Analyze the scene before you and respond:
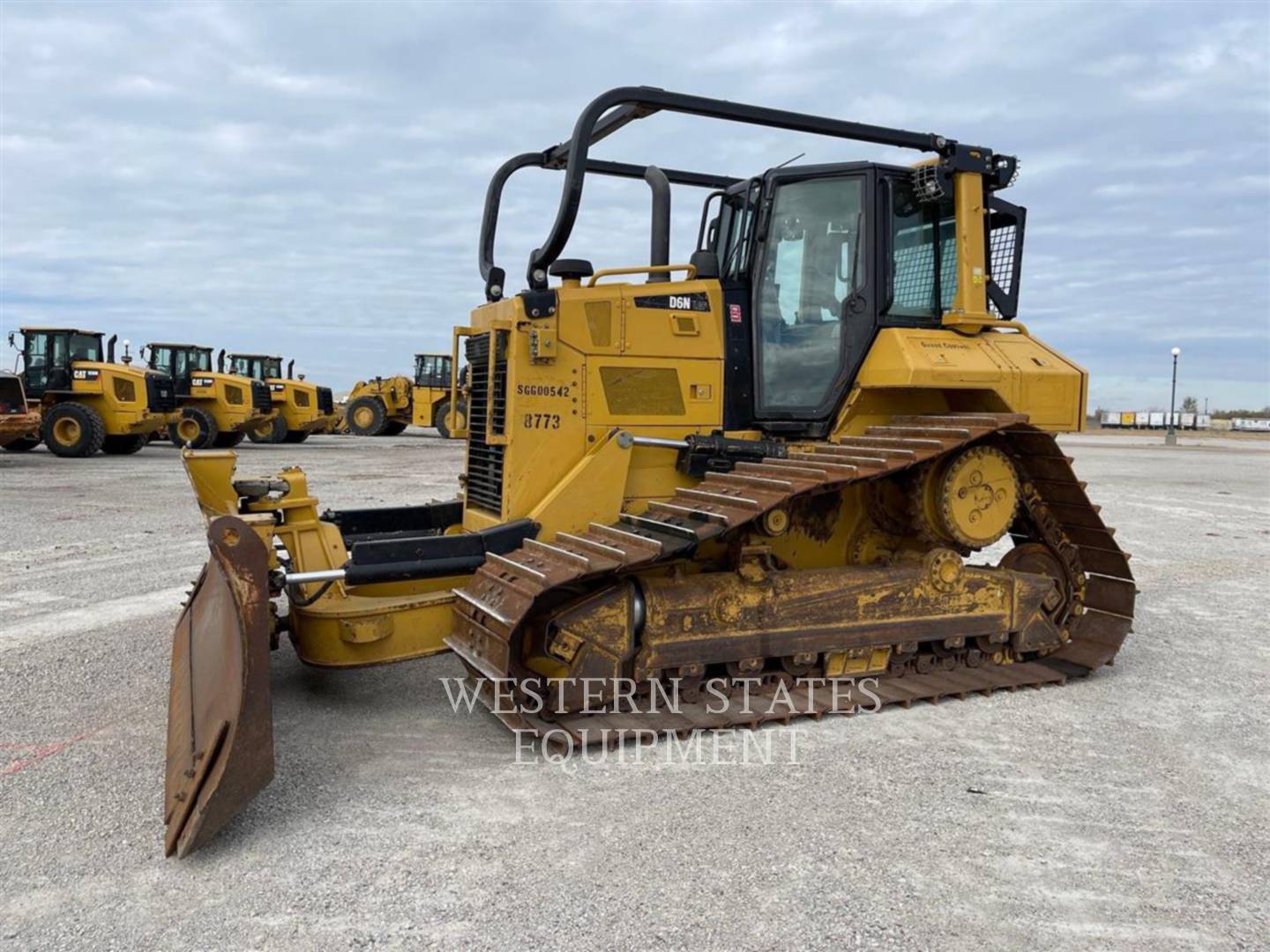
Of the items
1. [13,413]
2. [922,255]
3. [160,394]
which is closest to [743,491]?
[922,255]

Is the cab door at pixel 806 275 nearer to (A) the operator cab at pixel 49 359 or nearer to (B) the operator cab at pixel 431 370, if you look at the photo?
(A) the operator cab at pixel 49 359

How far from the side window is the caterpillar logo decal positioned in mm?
1184

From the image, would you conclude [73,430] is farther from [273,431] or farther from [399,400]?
[399,400]

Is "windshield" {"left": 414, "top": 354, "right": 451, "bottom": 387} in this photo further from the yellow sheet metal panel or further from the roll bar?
the yellow sheet metal panel

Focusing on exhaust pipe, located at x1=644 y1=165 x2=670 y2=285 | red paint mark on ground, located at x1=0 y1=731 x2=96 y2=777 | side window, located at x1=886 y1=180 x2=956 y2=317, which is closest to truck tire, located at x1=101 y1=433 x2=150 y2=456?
red paint mark on ground, located at x1=0 y1=731 x2=96 y2=777

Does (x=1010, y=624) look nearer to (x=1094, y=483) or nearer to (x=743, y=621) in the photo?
(x=743, y=621)

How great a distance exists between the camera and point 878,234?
584 centimetres

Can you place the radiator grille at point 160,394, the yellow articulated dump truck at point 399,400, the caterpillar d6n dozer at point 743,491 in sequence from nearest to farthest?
1. the caterpillar d6n dozer at point 743,491
2. the radiator grille at point 160,394
3. the yellow articulated dump truck at point 399,400

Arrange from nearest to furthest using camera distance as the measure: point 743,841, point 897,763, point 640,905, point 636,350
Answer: point 640,905 < point 743,841 < point 897,763 < point 636,350

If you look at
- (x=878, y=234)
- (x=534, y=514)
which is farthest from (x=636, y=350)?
(x=878, y=234)

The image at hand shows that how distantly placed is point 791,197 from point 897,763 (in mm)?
3375

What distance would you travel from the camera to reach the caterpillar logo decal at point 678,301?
568 centimetres

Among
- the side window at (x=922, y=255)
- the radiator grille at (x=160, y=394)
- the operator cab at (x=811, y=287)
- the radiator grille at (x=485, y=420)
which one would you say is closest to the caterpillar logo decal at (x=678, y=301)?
the operator cab at (x=811, y=287)

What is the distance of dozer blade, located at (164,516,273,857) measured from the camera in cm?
354
